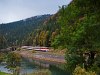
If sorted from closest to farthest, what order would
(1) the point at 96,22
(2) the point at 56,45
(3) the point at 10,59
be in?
(1) the point at 96,22
(2) the point at 56,45
(3) the point at 10,59

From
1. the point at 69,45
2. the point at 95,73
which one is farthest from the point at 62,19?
the point at 95,73

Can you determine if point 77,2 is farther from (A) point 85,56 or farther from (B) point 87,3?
(A) point 85,56

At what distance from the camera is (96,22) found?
90.9ft

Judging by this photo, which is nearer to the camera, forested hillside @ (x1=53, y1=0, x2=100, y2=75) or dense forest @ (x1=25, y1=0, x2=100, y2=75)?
forested hillside @ (x1=53, y1=0, x2=100, y2=75)

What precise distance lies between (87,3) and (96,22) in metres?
2.31

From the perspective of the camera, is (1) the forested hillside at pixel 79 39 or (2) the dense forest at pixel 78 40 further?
(2) the dense forest at pixel 78 40

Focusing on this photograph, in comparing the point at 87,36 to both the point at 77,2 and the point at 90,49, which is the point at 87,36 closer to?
the point at 90,49

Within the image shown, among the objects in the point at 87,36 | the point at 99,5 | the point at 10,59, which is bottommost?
the point at 10,59

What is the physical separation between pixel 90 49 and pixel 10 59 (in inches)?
2582

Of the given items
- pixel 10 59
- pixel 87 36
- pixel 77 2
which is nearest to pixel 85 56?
pixel 87 36

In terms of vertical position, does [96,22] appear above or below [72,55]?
above

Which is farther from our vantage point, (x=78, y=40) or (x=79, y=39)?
(x=79, y=39)

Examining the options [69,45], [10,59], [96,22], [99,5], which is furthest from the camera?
[10,59]

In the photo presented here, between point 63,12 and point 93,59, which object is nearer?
point 93,59
